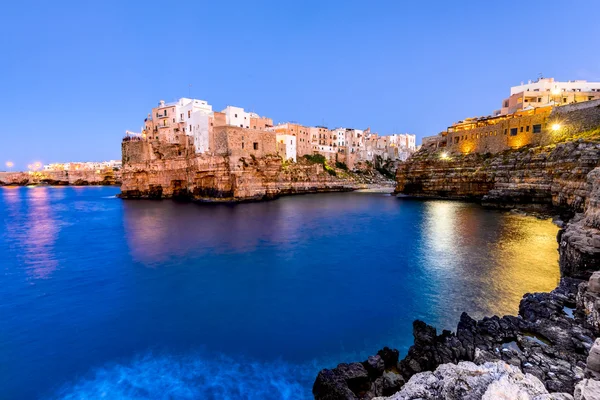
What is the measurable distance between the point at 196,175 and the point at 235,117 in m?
11.4

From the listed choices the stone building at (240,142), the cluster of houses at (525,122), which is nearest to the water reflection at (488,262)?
the cluster of houses at (525,122)

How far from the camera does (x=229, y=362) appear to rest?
702cm

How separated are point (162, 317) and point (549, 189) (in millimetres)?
31111

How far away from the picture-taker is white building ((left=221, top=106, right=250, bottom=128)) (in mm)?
44612

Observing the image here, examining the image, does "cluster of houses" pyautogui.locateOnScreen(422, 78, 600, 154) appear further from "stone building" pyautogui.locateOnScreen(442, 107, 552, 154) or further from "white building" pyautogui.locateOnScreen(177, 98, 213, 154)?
"white building" pyautogui.locateOnScreen(177, 98, 213, 154)

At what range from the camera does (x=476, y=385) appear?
3852 millimetres

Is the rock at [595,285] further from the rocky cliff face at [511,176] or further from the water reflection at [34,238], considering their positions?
the water reflection at [34,238]

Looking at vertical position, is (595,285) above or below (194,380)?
above

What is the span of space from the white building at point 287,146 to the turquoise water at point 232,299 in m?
32.8

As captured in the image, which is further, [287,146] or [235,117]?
[287,146]

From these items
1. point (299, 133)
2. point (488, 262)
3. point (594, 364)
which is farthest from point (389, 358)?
point (299, 133)

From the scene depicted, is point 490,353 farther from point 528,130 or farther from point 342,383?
point 528,130

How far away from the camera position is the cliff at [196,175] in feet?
128

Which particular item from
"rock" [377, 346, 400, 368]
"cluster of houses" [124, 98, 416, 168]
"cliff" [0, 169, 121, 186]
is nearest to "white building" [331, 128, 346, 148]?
"cluster of houses" [124, 98, 416, 168]
